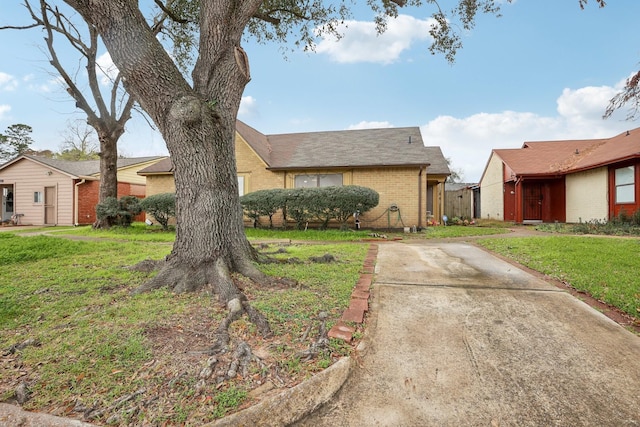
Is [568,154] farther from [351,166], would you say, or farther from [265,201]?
[265,201]

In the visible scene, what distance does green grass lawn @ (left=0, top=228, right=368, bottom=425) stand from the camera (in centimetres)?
168

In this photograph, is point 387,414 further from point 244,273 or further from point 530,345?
point 244,273

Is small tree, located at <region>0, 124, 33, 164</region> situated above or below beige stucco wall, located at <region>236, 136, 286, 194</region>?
above

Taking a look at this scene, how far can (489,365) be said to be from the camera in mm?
2170

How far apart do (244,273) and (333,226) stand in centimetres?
860

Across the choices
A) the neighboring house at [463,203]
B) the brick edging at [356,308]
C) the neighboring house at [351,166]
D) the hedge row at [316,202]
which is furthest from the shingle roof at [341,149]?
the brick edging at [356,308]

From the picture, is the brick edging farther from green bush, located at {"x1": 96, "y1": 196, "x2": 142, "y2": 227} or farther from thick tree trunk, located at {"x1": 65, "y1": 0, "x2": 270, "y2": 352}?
green bush, located at {"x1": 96, "y1": 196, "x2": 142, "y2": 227}

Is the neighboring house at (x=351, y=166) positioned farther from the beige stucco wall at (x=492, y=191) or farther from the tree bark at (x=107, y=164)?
the beige stucco wall at (x=492, y=191)

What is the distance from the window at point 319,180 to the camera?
1321 centimetres

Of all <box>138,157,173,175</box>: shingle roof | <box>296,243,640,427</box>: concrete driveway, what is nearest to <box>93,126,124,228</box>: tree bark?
<box>138,157,173,175</box>: shingle roof

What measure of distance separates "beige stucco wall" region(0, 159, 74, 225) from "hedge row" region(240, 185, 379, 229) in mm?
13433

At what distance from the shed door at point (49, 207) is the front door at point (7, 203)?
154 inches

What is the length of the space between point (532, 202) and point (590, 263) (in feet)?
43.2

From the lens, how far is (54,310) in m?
3.00
